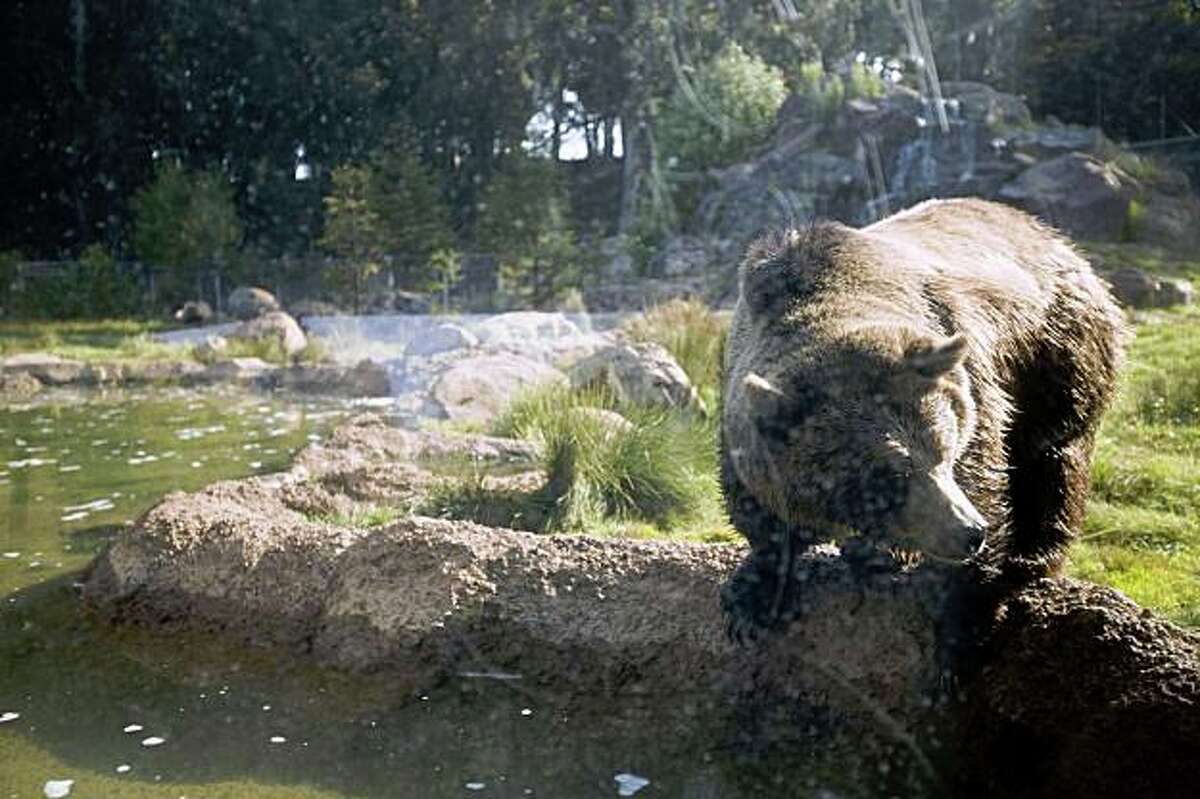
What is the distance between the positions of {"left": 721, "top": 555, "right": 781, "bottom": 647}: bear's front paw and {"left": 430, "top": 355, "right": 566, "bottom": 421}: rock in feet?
19.2

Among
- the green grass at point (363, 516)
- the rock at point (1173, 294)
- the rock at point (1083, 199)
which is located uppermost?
the rock at point (1083, 199)

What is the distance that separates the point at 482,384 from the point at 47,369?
644cm

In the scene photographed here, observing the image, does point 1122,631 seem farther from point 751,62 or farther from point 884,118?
point 751,62

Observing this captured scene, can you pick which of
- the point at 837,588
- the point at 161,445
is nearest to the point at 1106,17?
the point at 161,445

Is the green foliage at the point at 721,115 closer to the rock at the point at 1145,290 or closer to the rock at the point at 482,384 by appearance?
the rock at the point at 1145,290

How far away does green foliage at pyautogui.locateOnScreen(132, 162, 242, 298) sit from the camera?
73.4 feet

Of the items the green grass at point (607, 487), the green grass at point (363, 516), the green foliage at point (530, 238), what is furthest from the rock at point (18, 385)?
the green foliage at point (530, 238)

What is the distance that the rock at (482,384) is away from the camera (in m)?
10.1

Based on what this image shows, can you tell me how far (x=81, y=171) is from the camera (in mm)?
25438

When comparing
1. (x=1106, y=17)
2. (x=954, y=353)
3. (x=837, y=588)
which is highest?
(x=1106, y=17)

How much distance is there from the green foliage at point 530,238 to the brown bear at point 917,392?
17.7 metres

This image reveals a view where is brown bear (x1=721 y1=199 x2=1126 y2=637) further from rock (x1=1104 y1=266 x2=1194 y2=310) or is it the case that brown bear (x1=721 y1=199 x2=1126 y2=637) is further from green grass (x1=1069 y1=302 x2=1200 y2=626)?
rock (x1=1104 y1=266 x2=1194 y2=310)

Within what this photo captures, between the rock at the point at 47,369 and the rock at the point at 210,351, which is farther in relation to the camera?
the rock at the point at 210,351

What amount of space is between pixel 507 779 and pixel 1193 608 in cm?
Answer: 259
